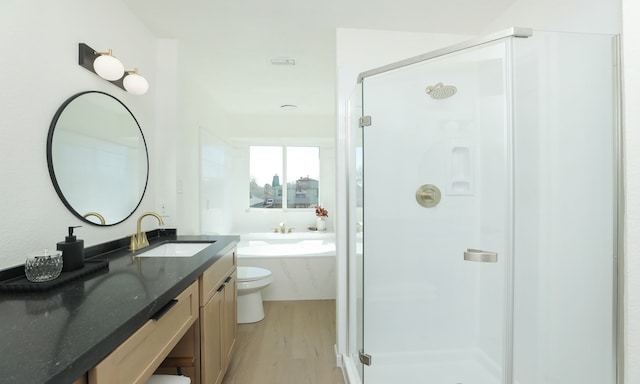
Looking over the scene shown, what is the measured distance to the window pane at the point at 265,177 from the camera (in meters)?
4.60

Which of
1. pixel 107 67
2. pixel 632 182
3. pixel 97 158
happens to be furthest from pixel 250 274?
pixel 632 182

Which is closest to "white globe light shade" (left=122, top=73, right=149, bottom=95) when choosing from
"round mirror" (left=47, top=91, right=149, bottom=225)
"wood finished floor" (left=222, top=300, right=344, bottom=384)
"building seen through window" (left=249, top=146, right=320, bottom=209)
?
"round mirror" (left=47, top=91, right=149, bottom=225)

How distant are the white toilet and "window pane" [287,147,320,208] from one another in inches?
80.6

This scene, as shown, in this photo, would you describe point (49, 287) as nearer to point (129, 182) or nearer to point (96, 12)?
point (129, 182)

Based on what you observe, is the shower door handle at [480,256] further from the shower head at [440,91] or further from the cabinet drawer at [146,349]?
the cabinet drawer at [146,349]

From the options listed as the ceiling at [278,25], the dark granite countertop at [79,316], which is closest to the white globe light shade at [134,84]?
the ceiling at [278,25]

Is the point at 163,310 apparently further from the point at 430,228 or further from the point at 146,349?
the point at 430,228

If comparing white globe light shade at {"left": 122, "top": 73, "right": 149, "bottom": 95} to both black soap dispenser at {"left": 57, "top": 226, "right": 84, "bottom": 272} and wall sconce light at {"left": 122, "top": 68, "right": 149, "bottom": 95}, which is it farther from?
black soap dispenser at {"left": 57, "top": 226, "right": 84, "bottom": 272}

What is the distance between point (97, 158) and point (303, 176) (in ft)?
10.8

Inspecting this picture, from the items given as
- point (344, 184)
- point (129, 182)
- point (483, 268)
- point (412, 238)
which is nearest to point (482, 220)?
point (483, 268)

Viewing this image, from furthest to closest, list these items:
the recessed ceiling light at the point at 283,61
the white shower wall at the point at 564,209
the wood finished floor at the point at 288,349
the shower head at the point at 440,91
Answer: the recessed ceiling light at the point at 283,61, the wood finished floor at the point at 288,349, the shower head at the point at 440,91, the white shower wall at the point at 564,209

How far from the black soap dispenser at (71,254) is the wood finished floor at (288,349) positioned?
3.91ft

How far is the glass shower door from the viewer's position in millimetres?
1713

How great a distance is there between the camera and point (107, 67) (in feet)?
4.78
